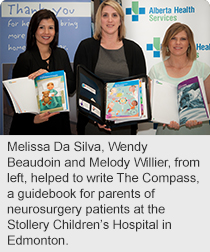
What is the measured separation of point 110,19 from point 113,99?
59 centimetres

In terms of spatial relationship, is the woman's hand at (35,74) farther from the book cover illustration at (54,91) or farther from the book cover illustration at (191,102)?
the book cover illustration at (191,102)

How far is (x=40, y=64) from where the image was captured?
2.04m

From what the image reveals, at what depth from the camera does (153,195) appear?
145 centimetres

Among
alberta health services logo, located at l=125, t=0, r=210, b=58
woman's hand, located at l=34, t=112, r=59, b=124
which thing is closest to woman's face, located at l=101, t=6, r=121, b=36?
alberta health services logo, located at l=125, t=0, r=210, b=58

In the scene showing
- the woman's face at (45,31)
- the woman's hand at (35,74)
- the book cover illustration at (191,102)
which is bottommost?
the book cover illustration at (191,102)

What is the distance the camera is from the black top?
6.67ft

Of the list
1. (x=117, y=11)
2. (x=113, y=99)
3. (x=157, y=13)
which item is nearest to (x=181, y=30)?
(x=117, y=11)

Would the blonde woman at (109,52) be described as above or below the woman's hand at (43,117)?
above

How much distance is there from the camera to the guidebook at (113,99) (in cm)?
191

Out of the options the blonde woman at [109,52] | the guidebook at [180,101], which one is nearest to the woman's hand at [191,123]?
the guidebook at [180,101]

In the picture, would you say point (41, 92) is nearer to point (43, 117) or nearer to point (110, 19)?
point (43, 117)

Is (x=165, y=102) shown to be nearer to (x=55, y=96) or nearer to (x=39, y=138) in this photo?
(x=55, y=96)

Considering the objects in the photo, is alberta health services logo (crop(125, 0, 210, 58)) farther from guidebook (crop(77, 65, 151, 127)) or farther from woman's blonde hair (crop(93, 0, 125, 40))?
guidebook (crop(77, 65, 151, 127))

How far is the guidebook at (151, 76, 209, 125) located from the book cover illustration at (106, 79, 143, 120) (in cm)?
11
